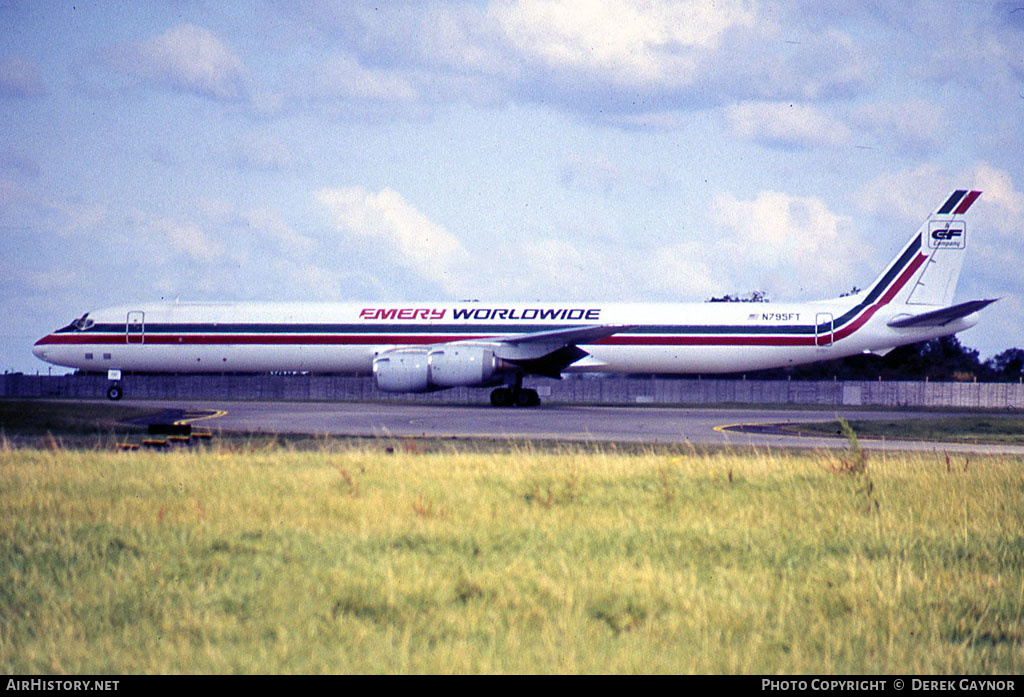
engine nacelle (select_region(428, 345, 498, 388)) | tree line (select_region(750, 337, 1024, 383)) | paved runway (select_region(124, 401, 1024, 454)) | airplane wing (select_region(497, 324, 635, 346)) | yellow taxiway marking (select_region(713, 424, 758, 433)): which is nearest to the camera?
paved runway (select_region(124, 401, 1024, 454))

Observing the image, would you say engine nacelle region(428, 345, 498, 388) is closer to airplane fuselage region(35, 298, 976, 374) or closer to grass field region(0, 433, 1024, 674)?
airplane fuselage region(35, 298, 976, 374)

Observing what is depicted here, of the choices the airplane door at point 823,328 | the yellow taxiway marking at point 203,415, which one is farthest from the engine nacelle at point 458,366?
the airplane door at point 823,328

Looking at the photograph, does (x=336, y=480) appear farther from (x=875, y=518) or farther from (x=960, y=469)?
(x=960, y=469)

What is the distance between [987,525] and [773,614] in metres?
3.75

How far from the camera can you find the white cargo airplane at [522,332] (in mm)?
35062

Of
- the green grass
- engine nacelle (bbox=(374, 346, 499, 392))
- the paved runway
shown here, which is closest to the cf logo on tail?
the paved runway

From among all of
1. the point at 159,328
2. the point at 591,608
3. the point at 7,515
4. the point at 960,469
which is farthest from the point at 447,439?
the point at 159,328

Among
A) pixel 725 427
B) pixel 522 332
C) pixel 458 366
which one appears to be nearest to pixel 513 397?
pixel 522 332

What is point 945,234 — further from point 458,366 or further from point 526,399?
point 458,366

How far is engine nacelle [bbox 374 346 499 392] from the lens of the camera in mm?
31734

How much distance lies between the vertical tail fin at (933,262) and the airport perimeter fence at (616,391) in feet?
35.6

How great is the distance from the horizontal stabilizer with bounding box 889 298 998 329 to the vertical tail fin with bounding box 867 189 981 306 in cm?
114

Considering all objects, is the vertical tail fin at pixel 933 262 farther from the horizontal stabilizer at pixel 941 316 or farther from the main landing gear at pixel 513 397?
the main landing gear at pixel 513 397

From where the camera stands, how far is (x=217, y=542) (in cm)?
668
